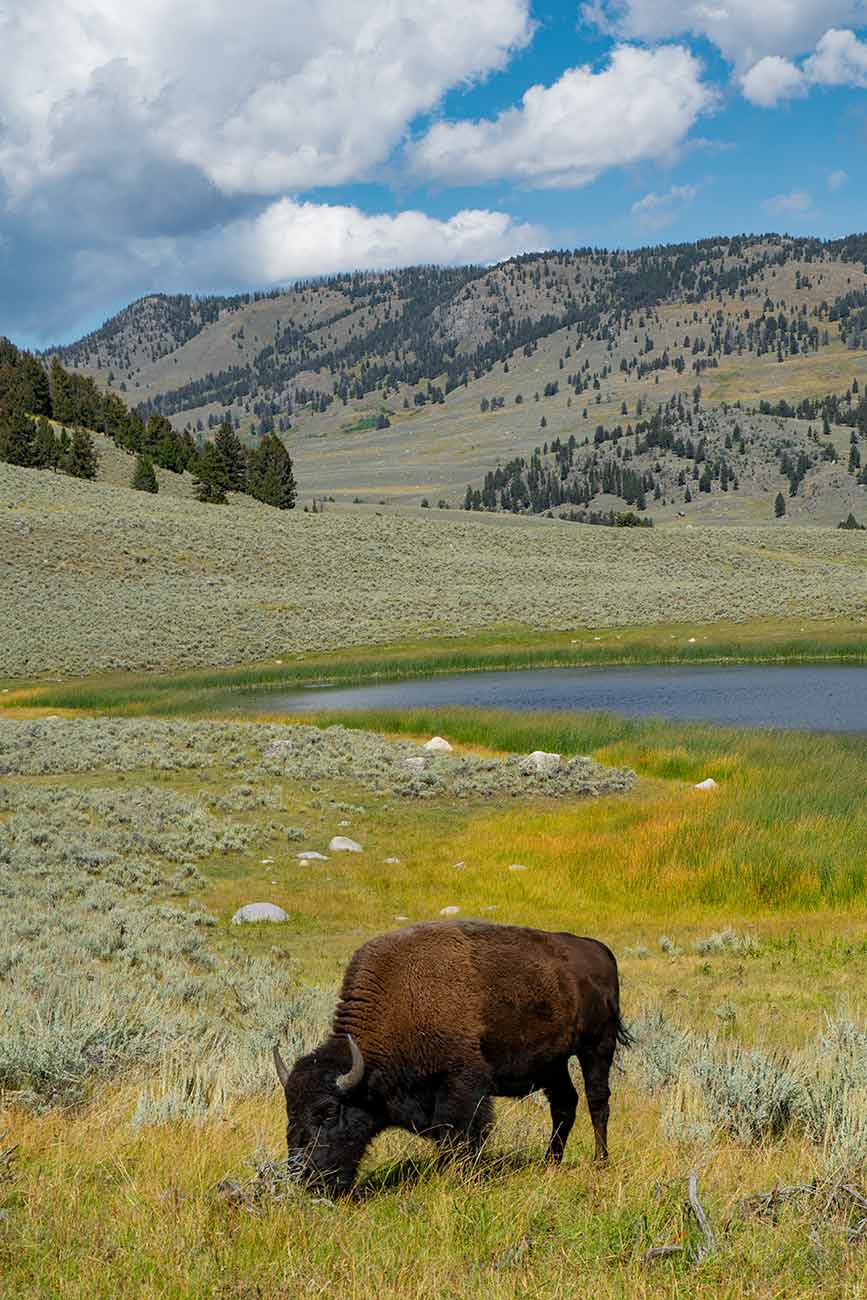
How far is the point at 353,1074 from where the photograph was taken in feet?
15.9

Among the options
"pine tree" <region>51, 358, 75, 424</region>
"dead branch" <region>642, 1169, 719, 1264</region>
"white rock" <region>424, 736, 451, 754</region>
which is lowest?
"white rock" <region>424, 736, 451, 754</region>

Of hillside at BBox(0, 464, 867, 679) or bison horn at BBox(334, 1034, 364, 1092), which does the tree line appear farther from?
bison horn at BBox(334, 1034, 364, 1092)

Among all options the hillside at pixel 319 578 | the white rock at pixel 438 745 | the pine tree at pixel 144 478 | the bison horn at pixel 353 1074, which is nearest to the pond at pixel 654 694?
the white rock at pixel 438 745

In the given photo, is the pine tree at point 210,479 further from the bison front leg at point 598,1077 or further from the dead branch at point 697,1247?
the dead branch at point 697,1247

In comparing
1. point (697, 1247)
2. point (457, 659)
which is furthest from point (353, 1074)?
point (457, 659)

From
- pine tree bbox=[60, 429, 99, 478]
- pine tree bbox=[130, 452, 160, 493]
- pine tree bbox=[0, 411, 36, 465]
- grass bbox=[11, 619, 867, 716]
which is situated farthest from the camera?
pine tree bbox=[130, 452, 160, 493]

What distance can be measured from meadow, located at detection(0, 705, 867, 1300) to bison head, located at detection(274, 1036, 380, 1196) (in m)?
0.19

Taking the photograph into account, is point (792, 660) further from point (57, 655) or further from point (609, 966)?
point (609, 966)

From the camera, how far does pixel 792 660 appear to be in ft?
157

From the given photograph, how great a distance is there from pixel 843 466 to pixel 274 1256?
214725 mm

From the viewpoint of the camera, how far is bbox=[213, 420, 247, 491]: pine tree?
110031 mm

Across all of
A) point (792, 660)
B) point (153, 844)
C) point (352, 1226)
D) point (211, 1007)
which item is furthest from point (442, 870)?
point (792, 660)

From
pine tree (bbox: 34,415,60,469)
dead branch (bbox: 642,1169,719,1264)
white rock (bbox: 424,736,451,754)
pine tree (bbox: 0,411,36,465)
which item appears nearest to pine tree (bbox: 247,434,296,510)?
pine tree (bbox: 34,415,60,469)

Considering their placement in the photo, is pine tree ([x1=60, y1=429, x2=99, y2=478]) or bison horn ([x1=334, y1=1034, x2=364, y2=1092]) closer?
bison horn ([x1=334, y1=1034, x2=364, y2=1092])
